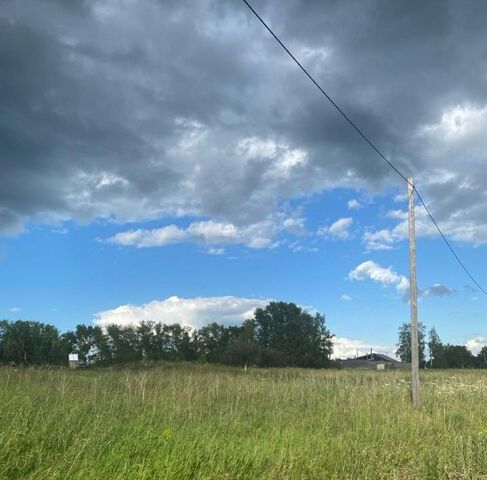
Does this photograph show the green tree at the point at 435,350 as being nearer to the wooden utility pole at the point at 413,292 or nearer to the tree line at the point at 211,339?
the tree line at the point at 211,339

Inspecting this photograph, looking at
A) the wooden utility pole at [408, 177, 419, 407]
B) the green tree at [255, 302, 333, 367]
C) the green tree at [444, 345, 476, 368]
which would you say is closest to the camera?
the wooden utility pole at [408, 177, 419, 407]

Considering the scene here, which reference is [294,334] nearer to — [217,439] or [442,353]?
[442,353]

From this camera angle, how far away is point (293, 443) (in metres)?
9.32

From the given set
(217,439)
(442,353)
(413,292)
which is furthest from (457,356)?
(217,439)

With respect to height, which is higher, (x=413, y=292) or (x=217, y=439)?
(x=413, y=292)

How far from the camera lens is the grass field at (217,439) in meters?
6.68

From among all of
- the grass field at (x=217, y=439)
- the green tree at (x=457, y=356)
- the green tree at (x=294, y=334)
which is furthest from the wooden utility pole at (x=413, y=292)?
the green tree at (x=457, y=356)

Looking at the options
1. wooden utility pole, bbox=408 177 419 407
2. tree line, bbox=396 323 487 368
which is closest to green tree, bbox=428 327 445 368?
tree line, bbox=396 323 487 368

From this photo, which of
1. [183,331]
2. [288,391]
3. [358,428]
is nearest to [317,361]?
[183,331]

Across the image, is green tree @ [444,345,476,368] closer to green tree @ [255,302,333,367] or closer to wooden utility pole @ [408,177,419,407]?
green tree @ [255,302,333,367]

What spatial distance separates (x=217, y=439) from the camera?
29.5ft

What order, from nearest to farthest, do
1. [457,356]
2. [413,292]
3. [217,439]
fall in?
[217,439] < [413,292] < [457,356]

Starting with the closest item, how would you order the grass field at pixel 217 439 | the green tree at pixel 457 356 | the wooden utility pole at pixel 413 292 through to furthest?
the grass field at pixel 217 439 < the wooden utility pole at pixel 413 292 < the green tree at pixel 457 356

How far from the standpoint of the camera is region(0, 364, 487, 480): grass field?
21.9 ft
